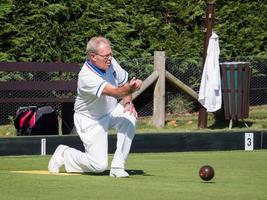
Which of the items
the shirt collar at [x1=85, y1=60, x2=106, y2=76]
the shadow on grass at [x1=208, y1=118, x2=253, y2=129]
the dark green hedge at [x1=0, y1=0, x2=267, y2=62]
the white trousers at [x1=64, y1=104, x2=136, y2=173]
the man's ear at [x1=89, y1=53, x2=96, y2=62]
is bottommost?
the shadow on grass at [x1=208, y1=118, x2=253, y2=129]

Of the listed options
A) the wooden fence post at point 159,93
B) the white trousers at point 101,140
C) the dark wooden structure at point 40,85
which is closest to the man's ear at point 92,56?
the white trousers at point 101,140

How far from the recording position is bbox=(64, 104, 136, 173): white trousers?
26.8 ft

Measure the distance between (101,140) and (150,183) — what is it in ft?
3.01

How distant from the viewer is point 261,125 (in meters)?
15.0

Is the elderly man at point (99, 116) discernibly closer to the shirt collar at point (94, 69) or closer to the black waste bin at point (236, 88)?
the shirt collar at point (94, 69)

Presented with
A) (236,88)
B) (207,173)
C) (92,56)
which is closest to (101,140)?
(92,56)

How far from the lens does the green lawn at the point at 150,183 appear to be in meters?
6.63

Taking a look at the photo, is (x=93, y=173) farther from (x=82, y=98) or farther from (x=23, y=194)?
(x=23, y=194)

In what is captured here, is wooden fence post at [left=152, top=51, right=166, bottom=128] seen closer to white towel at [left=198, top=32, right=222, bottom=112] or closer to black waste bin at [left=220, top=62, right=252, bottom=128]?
white towel at [left=198, top=32, right=222, bottom=112]

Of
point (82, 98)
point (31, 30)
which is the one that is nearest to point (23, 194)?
point (82, 98)

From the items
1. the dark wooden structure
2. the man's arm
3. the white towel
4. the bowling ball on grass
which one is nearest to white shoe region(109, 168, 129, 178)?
the man's arm

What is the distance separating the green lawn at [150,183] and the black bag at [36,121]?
88.2 inches

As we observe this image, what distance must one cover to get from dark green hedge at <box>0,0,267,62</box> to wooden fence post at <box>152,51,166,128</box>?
2.78 feet

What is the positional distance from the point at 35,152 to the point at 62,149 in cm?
343
